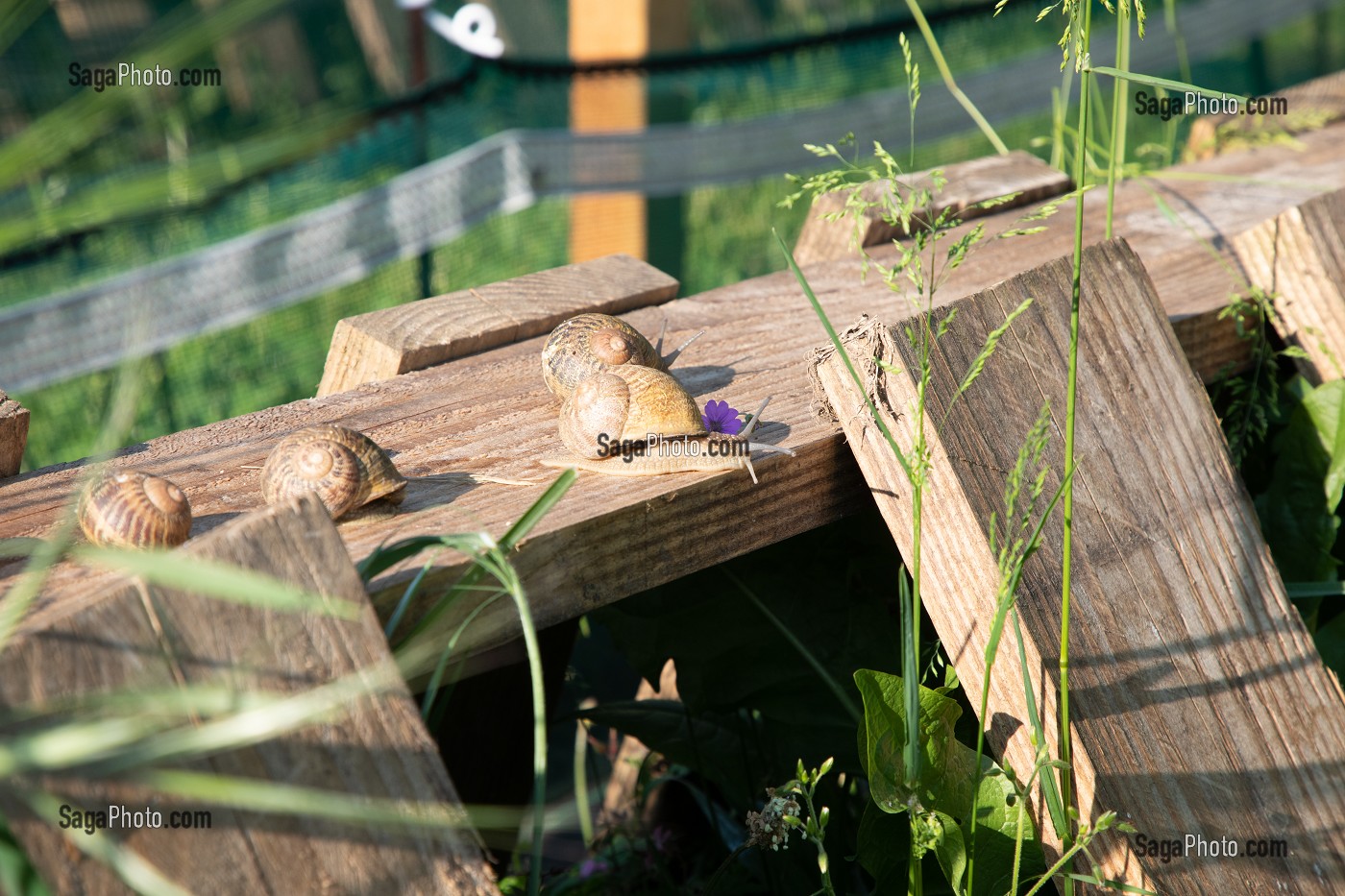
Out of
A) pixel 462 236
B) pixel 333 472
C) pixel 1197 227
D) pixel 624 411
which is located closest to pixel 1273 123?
pixel 1197 227

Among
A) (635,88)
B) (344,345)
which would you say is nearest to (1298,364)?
(344,345)

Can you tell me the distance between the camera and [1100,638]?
1.46 meters

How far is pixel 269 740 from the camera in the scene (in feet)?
3.21

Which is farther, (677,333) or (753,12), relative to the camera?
(753,12)

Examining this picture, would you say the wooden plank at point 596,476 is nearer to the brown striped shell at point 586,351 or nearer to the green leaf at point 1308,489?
the brown striped shell at point 586,351

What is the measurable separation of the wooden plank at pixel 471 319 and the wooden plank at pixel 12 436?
0.48 meters

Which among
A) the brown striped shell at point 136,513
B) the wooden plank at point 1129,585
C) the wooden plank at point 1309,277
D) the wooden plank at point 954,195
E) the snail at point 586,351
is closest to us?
the brown striped shell at point 136,513

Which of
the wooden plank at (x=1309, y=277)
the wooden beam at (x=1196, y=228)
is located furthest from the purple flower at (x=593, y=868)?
the wooden plank at (x=1309, y=277)

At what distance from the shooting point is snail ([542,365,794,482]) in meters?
1.46

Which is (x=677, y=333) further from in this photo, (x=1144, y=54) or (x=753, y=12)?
(x=753, y=12)

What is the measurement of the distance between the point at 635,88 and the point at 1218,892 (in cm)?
348

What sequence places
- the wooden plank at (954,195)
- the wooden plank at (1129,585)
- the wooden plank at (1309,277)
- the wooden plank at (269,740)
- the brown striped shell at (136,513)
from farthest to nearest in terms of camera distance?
the wooden plank at (954,195) → the wooden plank at (1309,277) → the wooden plank at (1129,585) → the brown striped shell at (136,513) → the wooden plank at (269,740)

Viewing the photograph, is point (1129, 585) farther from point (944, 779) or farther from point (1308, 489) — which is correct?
point (1308, 489)

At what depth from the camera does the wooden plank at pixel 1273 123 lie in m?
2.96
